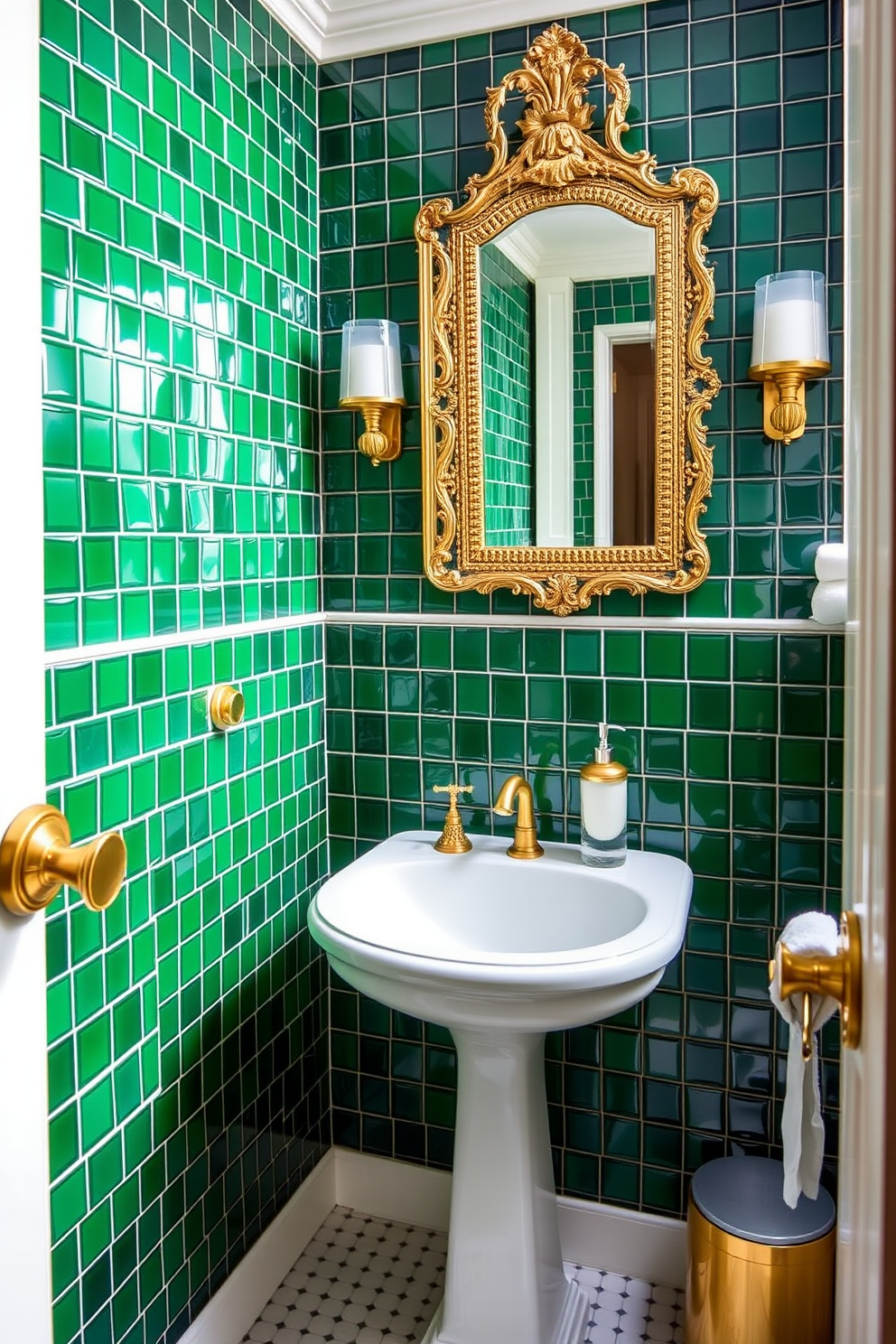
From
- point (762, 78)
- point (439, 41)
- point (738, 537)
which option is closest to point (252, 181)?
point (439, 41)

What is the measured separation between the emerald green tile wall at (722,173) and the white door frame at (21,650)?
53.7 inches

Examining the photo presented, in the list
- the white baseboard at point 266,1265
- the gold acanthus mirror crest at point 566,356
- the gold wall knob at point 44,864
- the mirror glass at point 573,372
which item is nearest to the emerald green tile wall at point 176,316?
the gold acanthus mirror crest at point 566,356

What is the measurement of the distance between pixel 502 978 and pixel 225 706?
0.66m

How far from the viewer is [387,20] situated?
1966mm

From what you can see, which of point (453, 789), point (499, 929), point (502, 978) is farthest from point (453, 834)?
point (502, 978)

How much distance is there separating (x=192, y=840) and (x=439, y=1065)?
84 cm

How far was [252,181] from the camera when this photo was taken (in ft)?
5.96

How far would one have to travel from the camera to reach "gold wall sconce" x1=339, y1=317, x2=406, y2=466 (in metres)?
1.95

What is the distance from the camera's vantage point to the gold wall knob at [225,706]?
170cm

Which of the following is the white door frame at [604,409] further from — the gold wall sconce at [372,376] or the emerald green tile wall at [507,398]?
the gold wall sconce at [372,376]

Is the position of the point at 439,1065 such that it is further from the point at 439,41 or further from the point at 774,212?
the point at 439,41

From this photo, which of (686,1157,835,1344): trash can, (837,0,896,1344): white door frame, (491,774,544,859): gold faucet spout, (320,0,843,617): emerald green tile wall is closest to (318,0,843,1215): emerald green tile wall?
(320,0,843,617): emerald green tile wall

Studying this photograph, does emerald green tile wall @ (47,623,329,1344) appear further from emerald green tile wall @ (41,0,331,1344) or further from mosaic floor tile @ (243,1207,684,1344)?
mosaic floor tile @ (243,1207,684,1344)

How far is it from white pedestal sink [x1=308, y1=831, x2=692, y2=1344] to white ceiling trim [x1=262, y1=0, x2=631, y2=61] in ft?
5.15
